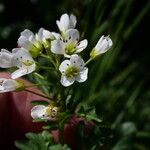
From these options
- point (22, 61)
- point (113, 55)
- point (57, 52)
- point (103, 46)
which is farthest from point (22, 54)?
point (113, 55)

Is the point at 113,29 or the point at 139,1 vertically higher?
the point at 139,1

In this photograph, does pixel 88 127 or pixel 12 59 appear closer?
pixel 12 59

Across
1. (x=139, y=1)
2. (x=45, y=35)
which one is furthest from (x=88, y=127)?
(x=139, y=1)

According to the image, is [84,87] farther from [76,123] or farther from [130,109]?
[76,123]

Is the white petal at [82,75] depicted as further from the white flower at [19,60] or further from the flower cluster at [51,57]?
the white flower at [19,60]

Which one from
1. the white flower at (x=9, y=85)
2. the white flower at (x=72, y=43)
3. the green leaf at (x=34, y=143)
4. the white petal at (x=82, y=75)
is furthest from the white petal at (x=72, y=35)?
the green leaf at (x=34, y=143)

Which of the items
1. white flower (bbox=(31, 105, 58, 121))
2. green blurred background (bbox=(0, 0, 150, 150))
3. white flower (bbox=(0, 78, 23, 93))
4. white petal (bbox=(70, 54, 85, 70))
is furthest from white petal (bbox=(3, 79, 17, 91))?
green blurred background (bbox=(0, 0, 150, 150))

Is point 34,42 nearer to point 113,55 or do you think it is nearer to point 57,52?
point 57,52

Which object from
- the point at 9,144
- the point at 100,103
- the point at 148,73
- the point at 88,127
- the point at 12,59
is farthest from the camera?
the point at 148,73

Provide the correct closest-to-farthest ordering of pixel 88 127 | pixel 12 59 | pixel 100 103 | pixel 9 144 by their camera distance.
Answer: pixel 12 59
pixel 88 127
pixel 9 144
pixel 100 103
